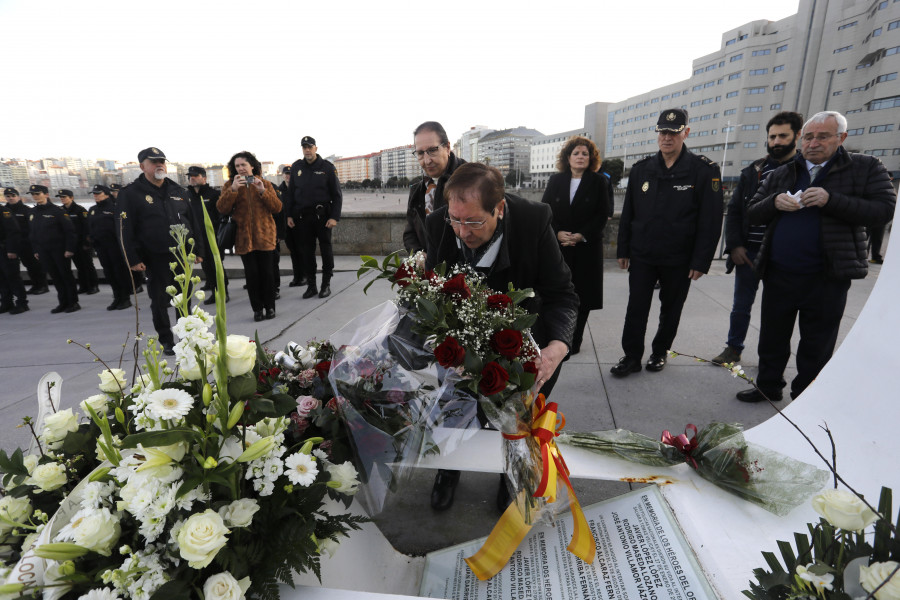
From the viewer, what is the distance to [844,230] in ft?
9.50

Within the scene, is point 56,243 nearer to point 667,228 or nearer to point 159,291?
point 159,291

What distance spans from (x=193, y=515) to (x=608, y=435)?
1.47 m

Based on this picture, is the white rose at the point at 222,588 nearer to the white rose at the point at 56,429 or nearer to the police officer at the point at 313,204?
the white rose at the point at 56,429

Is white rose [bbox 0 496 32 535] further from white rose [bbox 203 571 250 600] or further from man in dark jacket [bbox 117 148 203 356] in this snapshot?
man in dark jacket [bbox 117 148 203 356]

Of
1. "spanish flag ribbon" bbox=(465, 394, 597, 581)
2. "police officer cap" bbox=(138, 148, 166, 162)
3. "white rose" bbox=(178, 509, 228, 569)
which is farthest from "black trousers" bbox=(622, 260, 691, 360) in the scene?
"police officer cap" bbox=(138, 148, 166, 162)

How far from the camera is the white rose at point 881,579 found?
2.30ft

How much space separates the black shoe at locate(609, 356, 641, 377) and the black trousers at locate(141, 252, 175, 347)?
4271 millimetres

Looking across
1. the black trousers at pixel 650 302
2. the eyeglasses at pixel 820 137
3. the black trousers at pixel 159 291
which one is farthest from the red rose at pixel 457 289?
the black trousers at pixel 159 291

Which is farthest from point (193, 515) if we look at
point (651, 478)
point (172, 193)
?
point (172, 193)

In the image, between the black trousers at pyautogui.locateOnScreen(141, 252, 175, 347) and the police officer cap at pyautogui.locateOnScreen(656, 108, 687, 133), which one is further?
the black trousers at pyautogui.locateOnScreen(141, 252, 175, 347)

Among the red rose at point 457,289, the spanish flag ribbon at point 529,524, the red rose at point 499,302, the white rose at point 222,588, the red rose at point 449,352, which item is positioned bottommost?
the spanish flag ribbon at point 529,524

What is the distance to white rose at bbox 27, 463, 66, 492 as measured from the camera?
1.09 m

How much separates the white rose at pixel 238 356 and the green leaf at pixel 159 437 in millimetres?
138

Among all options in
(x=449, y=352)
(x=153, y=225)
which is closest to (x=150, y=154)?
(x=153, y=225)
